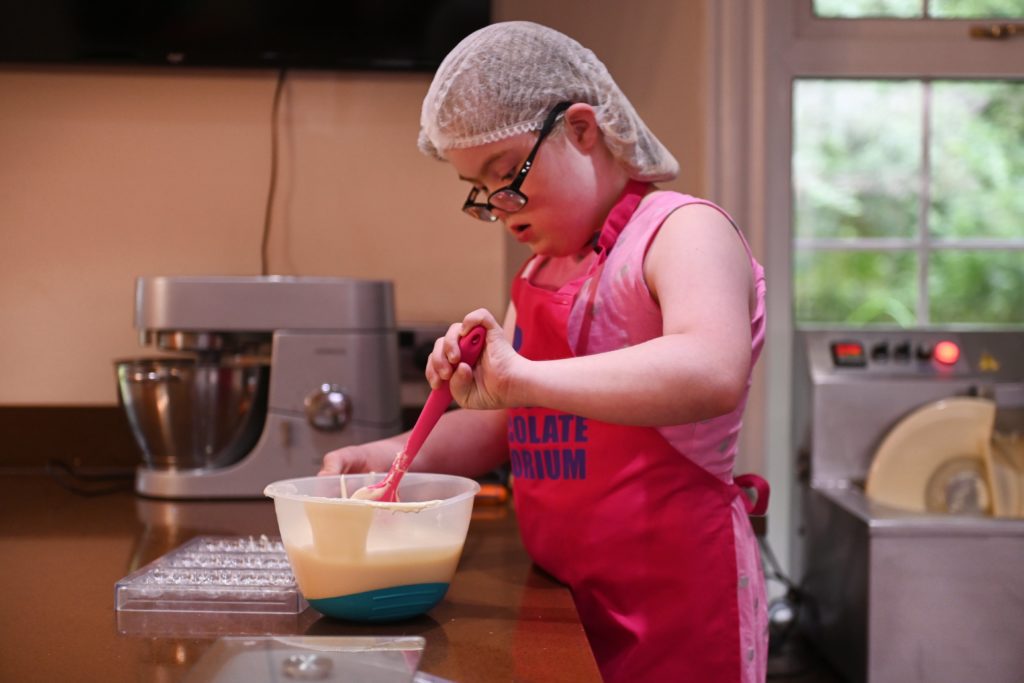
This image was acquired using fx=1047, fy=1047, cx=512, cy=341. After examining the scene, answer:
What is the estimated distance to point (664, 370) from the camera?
0.74 metres

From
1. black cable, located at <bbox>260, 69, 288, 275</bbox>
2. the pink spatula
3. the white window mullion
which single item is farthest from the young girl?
the white window mullion

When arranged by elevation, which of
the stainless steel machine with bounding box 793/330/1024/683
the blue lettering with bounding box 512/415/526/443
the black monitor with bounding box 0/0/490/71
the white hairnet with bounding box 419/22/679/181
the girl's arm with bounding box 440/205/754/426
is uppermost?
the black monitor with bounding box 0/0/490/71

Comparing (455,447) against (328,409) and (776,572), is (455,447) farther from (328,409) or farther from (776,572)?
(776,572)

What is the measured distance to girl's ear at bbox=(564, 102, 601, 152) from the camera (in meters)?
0.93

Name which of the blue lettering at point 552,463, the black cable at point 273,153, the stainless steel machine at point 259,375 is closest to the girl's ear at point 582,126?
the blue lettering at point 552,463

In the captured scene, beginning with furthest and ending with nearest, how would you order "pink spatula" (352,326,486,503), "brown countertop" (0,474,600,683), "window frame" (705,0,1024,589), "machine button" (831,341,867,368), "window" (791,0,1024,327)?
"window" (791,0,1024,327) < "window frame" (705,0,1024,589) < "machine button" (831,341,867,368) < "pink spatula" (352,326,486,503) < "brown countertop" (0,474,600,683)

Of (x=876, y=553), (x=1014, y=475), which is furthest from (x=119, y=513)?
(x=1014, y=475)

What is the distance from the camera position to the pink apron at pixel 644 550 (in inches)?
36.5

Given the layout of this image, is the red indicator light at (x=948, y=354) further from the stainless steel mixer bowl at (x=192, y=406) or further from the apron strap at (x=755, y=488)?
the stainless steel mixer bowl at (x=192, y=406)

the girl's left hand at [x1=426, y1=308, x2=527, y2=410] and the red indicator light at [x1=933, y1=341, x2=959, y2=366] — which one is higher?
the girl's left hand at [x1=426, y1=308, x2=527, y2=410]

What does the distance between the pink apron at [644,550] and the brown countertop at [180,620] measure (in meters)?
0.05

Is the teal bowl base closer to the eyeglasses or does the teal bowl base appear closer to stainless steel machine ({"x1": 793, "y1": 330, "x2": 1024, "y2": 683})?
the eyeglasses

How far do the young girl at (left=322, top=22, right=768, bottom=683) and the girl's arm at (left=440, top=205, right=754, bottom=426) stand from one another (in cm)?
2

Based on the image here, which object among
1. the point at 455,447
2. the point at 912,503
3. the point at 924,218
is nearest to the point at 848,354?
the point at 912,503
